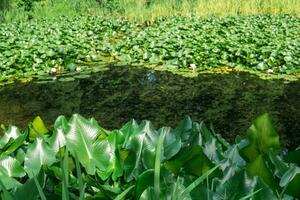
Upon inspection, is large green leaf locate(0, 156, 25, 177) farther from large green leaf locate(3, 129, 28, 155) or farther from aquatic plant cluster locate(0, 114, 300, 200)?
large green leaf locate(3, 129, 28, 155)

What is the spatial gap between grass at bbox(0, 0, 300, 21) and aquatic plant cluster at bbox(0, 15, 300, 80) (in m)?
0.97

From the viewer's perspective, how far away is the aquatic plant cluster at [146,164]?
113 centimetres

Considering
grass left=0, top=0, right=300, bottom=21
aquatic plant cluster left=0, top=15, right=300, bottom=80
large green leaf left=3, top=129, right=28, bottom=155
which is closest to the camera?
large green leaf left=3, top=129, right=28, bottom=155


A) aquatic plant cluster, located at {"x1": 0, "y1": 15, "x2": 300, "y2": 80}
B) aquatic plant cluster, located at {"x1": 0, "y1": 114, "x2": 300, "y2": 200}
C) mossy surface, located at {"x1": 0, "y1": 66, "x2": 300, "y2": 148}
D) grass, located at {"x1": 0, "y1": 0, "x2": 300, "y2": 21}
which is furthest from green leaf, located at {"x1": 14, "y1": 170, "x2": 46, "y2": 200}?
grass, located at {"x1": 0, "y1": 0, "x2": 300, "y2": 21}

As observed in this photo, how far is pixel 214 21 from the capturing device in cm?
1001

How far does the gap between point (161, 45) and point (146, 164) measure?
21.8 feet

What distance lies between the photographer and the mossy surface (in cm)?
480

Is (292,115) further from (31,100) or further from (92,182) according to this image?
(92,182)

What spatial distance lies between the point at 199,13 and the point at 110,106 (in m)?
6.85

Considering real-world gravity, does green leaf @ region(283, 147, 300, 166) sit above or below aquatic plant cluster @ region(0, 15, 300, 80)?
above

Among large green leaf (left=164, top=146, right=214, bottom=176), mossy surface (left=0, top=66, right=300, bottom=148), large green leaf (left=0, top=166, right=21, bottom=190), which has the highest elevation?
large green leaf (left=164, top=146, right=214, bottom=176)

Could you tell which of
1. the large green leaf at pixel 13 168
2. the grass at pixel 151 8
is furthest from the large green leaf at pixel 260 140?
the grass at pixel 151 8

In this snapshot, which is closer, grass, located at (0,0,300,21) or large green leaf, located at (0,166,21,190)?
large green leaf, located at (0,166,21,190)

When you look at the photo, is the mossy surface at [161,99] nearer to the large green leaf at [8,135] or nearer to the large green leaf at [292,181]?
the large green leaf at [8,135]
